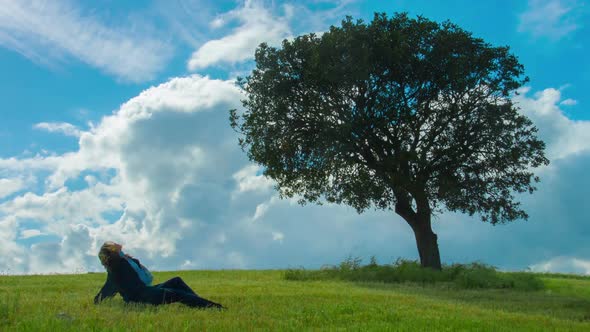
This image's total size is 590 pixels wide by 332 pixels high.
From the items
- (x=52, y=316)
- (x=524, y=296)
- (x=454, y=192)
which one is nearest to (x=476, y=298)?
(x=524, y=296)

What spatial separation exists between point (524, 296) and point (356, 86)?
1473cm

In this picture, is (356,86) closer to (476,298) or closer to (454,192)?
(454,192)

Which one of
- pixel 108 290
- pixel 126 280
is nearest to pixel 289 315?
pixel 126 280

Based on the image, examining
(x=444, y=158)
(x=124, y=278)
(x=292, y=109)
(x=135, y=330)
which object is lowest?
(x=135, y=330)

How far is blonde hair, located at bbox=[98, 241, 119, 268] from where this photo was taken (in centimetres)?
1465

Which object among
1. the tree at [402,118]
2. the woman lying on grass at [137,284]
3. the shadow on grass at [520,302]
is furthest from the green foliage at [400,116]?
the woman lying on grass at [137,284]

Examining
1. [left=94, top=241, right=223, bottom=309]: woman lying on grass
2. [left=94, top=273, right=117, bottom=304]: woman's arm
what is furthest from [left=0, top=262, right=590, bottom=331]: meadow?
[left=94, top=241, right=223, bottom=309]: woman lying on grass

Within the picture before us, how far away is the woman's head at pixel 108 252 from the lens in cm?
1464

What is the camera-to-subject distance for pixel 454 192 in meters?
32.0

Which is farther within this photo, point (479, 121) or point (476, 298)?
point (479, 121)

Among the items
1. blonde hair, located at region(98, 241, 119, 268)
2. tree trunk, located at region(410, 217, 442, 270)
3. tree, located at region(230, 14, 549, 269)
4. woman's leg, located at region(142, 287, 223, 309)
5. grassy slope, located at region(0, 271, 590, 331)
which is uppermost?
tree, located at region(230, 14, 549, 269)

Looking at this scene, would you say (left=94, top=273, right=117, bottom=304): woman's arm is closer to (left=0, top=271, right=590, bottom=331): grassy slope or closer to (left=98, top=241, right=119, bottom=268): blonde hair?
(left=0, top=271, right=590, bottom=331): grassy slope

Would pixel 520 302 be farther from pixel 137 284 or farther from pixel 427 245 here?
pixel 137 284

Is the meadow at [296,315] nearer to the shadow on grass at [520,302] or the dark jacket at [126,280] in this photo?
the shadow on grass at [520,302]
